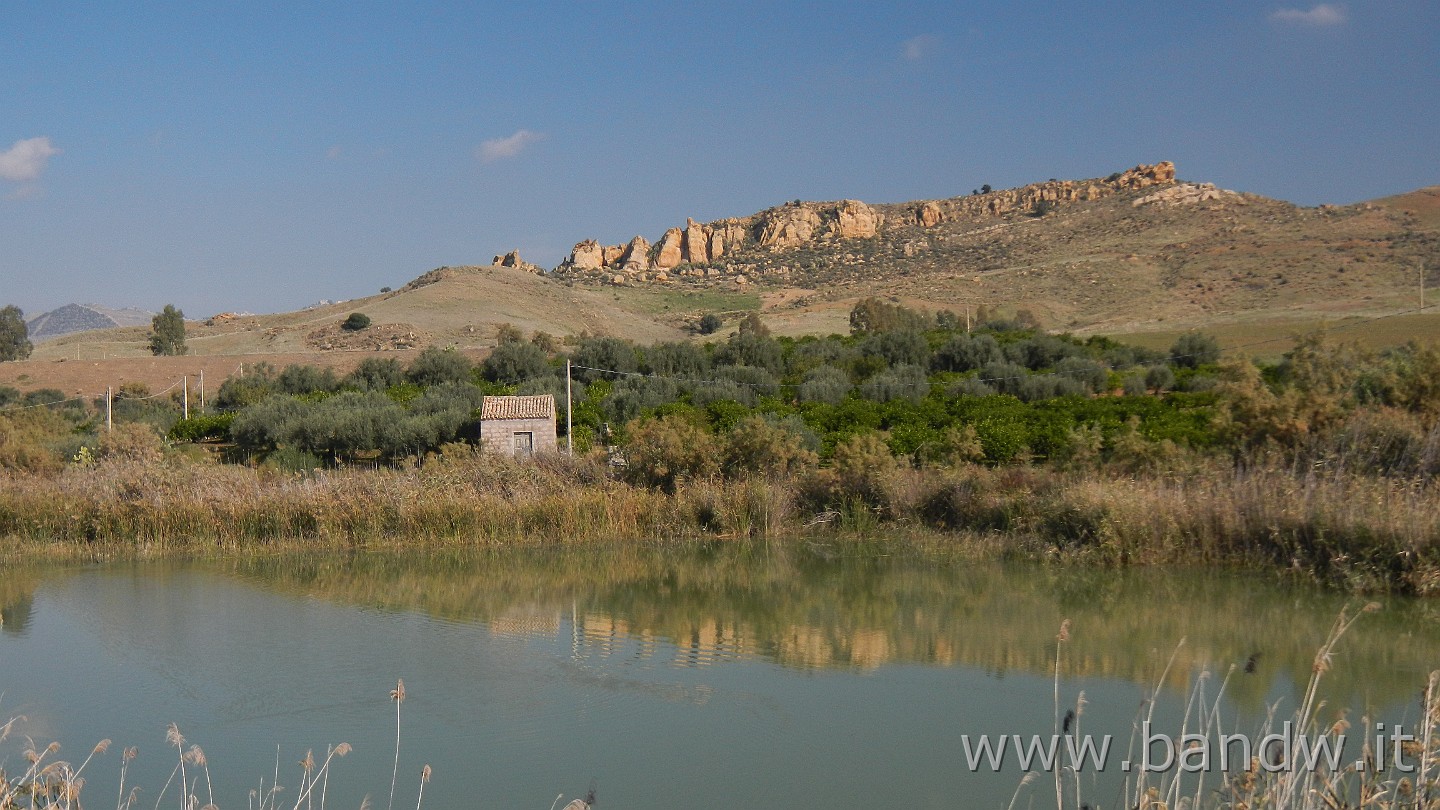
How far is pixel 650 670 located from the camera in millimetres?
10016

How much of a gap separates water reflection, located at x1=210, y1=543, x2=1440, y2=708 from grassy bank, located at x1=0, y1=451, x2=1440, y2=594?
975mm

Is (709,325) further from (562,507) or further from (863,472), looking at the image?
(562,507)

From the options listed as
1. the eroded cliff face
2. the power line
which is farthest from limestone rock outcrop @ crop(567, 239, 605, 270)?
the power line

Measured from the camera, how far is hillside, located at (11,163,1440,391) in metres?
55.6

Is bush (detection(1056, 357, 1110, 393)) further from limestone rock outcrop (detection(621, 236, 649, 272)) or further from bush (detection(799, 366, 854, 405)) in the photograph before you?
limestone rock outcrop (detection(621, 236, 649, 272))

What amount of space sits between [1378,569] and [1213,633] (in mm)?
2809

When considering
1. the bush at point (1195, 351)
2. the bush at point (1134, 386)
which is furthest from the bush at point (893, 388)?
the bush at point (1195, 351)

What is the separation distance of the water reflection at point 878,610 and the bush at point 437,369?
78.3 feet

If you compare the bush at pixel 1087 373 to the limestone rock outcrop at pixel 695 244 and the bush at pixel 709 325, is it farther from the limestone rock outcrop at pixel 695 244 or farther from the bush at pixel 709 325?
the limestone rock outcrop at pixel 695 244

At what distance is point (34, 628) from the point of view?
12.2 m

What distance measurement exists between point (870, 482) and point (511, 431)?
36.1 ft

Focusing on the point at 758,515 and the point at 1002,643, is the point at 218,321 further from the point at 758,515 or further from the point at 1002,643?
the point at 1002,643

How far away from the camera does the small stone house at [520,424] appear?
26156mm

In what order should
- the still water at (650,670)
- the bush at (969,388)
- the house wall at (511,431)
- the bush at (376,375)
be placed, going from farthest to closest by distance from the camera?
1. the bush at (376,375)
2. the bush at (969,388)
3. the house wall at (511,431)
4. the still water at (650,670)
